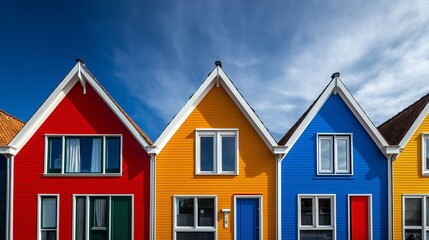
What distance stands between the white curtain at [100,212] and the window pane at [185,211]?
3366mm

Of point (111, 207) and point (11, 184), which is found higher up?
point (11, 184)

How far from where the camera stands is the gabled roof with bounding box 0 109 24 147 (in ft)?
47.7

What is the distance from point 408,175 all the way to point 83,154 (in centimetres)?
1513

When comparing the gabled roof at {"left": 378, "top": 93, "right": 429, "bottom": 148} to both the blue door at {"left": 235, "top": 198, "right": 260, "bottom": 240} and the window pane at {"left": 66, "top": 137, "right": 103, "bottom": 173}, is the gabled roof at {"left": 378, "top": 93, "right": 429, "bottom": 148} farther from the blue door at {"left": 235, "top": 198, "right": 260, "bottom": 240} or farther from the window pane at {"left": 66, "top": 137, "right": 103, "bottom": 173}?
the window pane at {"left": 66, "top": 137, "right": 103, "bottom": 173}

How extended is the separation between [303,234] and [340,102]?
21.1 feet

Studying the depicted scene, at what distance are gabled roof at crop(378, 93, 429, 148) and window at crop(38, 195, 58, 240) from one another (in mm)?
15970

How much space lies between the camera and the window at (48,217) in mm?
13461

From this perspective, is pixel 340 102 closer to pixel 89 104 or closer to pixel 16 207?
pixel 89 104

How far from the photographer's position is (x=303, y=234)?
13711mm

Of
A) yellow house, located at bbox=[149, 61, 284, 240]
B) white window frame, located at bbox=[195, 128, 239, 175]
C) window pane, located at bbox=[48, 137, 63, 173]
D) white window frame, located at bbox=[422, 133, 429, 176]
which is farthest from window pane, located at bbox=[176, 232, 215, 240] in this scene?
white window frame, located at bbox=[422, 133, 429, 176]

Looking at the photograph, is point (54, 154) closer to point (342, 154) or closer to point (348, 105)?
point (342, 154)

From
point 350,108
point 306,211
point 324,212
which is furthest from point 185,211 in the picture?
point 350,108

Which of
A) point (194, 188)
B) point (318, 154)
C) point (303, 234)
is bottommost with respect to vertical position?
point (303, 234)

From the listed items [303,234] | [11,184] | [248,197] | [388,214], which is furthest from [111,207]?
[388,214]
